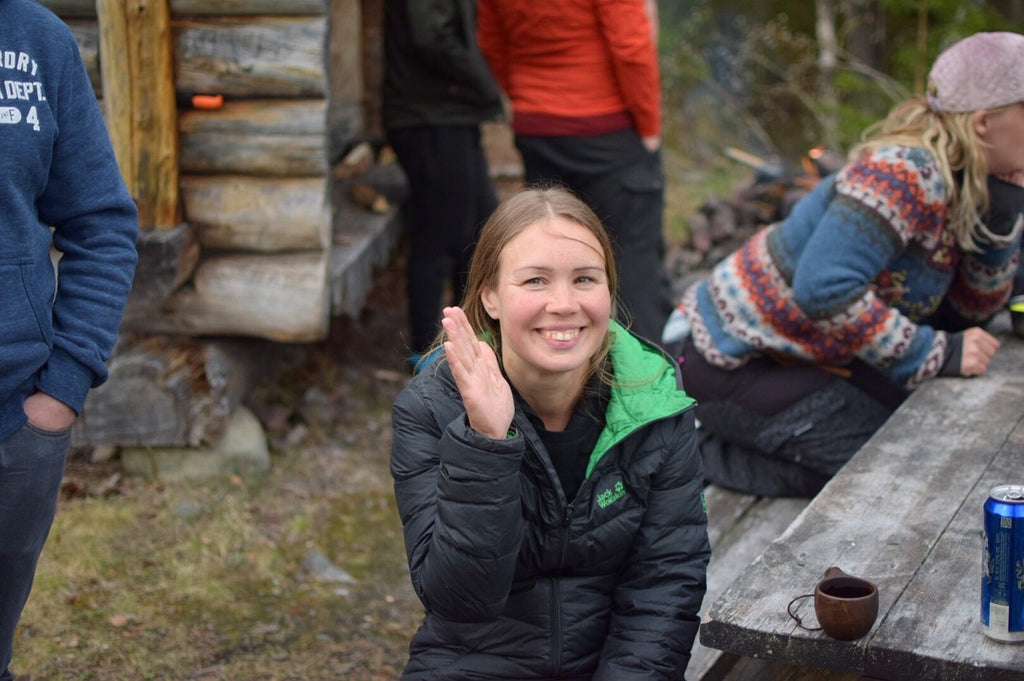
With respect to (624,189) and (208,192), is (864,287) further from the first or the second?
(208,192)

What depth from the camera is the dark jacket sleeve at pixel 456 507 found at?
2.25 meters

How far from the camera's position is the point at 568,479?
8.85ft

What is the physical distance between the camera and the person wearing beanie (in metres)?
3.53

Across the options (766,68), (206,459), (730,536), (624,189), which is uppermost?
(624,189)

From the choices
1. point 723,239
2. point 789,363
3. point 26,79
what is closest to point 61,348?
point 26,79

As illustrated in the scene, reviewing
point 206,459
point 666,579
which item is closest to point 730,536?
point 666,579

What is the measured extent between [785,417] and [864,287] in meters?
0.50

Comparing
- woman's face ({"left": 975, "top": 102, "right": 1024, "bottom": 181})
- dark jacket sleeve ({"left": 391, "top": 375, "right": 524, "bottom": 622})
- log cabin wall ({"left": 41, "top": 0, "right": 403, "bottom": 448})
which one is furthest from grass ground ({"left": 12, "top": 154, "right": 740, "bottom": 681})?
woman's face ({"left": 975, "top": 102, "right": 1024, "bottom": 181})

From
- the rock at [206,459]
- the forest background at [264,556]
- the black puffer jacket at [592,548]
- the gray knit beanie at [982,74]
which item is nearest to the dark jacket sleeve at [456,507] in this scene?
the black puffer jacket at [592,548]

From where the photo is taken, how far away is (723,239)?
7.15 metres

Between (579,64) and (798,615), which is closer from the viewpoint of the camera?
(798,615)

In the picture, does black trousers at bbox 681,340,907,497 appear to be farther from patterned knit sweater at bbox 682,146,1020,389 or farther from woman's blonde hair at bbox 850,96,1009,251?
woman's blonde hair at bbox 850,96,1009,251

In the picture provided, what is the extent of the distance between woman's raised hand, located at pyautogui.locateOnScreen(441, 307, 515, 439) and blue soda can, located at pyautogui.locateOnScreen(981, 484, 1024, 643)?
89 centimetres

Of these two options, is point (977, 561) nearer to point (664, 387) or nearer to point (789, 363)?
point (664, 387)
